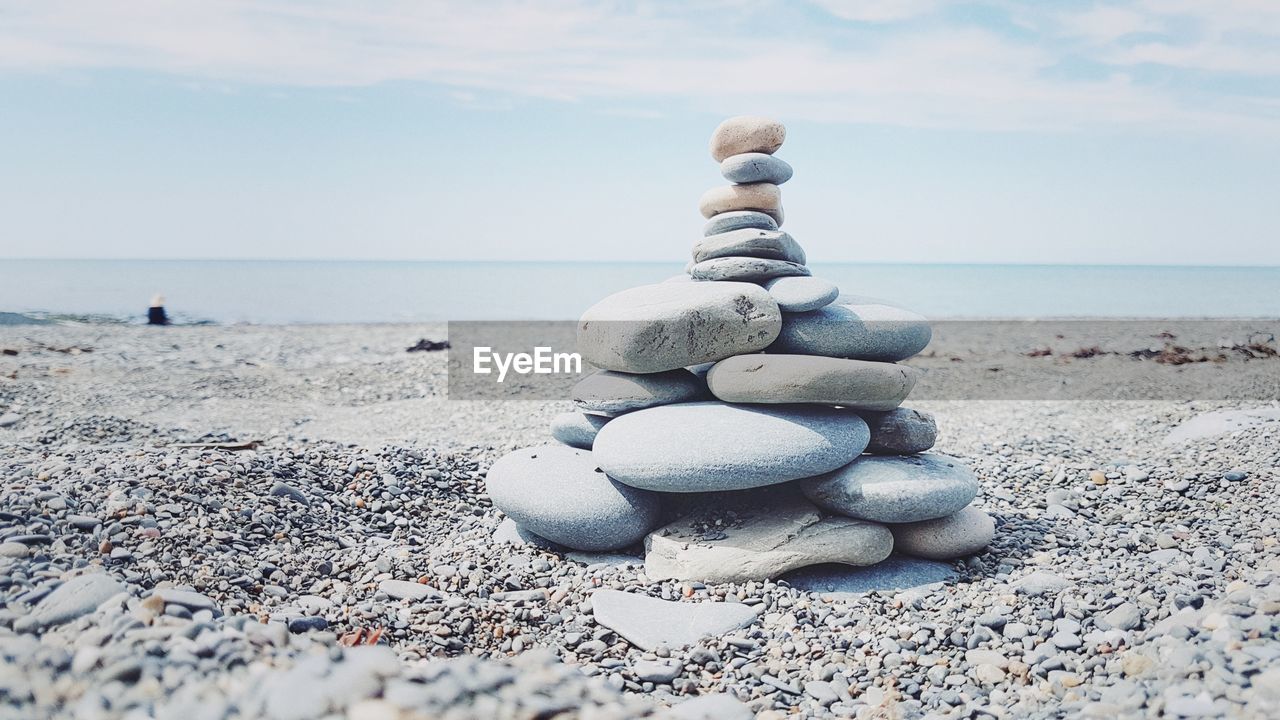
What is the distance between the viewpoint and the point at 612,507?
552 cm

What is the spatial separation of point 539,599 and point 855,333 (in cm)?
272

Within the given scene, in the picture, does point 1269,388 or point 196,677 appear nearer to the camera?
point 196,677

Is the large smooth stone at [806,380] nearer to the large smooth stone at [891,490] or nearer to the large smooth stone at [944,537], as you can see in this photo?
the large smooth stone at [891,490]

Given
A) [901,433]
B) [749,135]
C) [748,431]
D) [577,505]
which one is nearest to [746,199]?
[749,135]

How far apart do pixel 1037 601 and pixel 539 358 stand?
1209cm

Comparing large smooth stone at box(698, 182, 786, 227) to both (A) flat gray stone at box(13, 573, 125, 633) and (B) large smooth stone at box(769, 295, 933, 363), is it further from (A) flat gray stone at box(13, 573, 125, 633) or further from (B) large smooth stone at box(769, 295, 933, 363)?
(A) flat gray stone at box(13, 573, 125, 633)

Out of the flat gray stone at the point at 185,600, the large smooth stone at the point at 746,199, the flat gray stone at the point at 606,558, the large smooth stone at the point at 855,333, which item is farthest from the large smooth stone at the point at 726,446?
the flat gray stone at the point at 185,600

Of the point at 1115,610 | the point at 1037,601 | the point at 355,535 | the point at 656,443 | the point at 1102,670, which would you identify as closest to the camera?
the point at 1102,670

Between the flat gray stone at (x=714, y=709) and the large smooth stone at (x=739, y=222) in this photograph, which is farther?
the large smooth stone at (x=739, y=222)

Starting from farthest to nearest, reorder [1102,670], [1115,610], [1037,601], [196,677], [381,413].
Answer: [381,413]
[1037,601]
[1115,610]
[1102,670]
[196,677]

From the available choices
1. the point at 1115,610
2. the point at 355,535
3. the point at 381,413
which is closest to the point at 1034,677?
the point at 1115,610

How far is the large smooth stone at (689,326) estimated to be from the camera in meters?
5.48

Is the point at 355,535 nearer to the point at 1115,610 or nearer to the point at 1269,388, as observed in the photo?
the point at 1115,610

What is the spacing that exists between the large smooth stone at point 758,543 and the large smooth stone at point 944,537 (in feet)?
0.66
